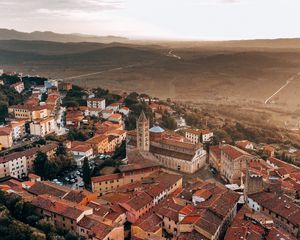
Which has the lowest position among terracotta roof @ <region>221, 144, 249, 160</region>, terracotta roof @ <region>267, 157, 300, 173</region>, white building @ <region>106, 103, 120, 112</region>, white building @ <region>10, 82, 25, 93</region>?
terracotta roof @ <region>267, 157, 300, 173</region>

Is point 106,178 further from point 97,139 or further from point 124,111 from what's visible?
point 124,111

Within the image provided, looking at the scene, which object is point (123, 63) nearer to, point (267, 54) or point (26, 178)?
point (267, 54)

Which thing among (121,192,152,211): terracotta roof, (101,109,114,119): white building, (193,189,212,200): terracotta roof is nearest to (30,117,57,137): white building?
(101,109,114,119): white building

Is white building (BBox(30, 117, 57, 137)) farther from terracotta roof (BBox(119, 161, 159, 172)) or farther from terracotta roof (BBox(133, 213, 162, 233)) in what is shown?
terracotta roof (BBox(133, 213, 162, 233))

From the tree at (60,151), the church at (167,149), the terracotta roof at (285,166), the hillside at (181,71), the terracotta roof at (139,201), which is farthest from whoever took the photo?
→ the hillside at (181,71)

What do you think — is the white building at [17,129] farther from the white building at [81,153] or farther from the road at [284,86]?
the road at [284,86]

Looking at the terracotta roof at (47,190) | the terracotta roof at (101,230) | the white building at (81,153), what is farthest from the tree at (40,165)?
the terracotta roof at (101,230)
